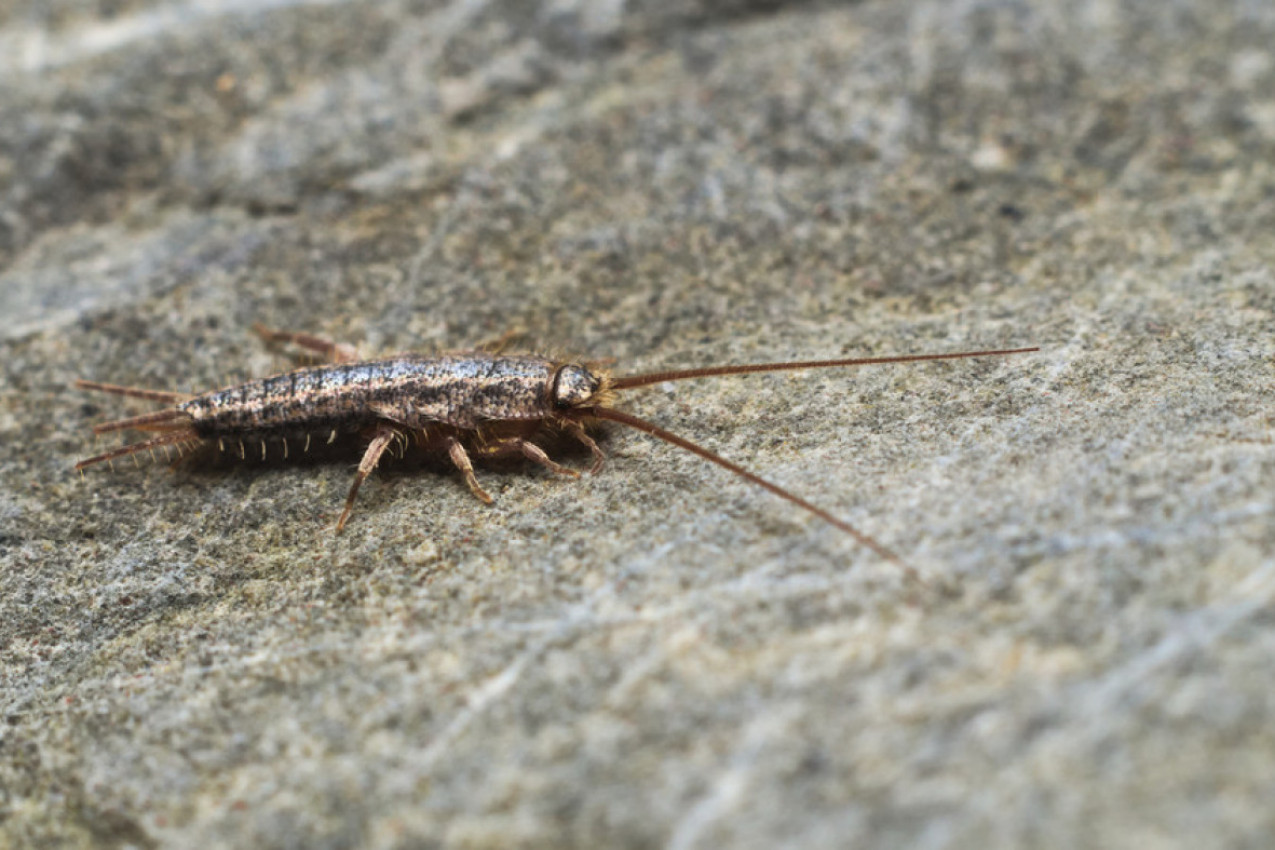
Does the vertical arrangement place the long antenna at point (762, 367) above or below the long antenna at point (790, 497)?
above

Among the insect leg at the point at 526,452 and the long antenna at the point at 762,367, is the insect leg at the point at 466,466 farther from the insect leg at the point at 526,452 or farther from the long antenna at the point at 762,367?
the long antenna at the point at 762,367

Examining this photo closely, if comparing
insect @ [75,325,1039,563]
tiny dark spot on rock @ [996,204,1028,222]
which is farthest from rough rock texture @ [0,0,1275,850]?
insect @ [75,325,1039,563]

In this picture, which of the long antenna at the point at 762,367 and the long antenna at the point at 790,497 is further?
the long antenna at the point at 762,367

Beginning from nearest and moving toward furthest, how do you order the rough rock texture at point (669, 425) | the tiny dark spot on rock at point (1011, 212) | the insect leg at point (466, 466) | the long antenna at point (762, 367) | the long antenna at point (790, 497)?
the rough rock texture at point (669, 425)
the long antenna at point (790, 497)
the long antenna at point (762, 367)
the insect leg at point (466, 466)
the tiny dark spot on rock at point (1011, 212)

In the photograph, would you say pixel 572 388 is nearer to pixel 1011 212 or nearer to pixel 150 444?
pixel 150 444

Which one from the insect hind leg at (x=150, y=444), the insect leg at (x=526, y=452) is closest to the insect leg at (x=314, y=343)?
the insect hind leg at (x=150, y=444)

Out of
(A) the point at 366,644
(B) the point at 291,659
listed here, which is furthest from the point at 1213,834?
(B) the point at 291,659

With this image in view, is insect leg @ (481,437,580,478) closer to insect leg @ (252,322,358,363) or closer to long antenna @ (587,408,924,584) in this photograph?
long antenna @ (587,408,924,584)
